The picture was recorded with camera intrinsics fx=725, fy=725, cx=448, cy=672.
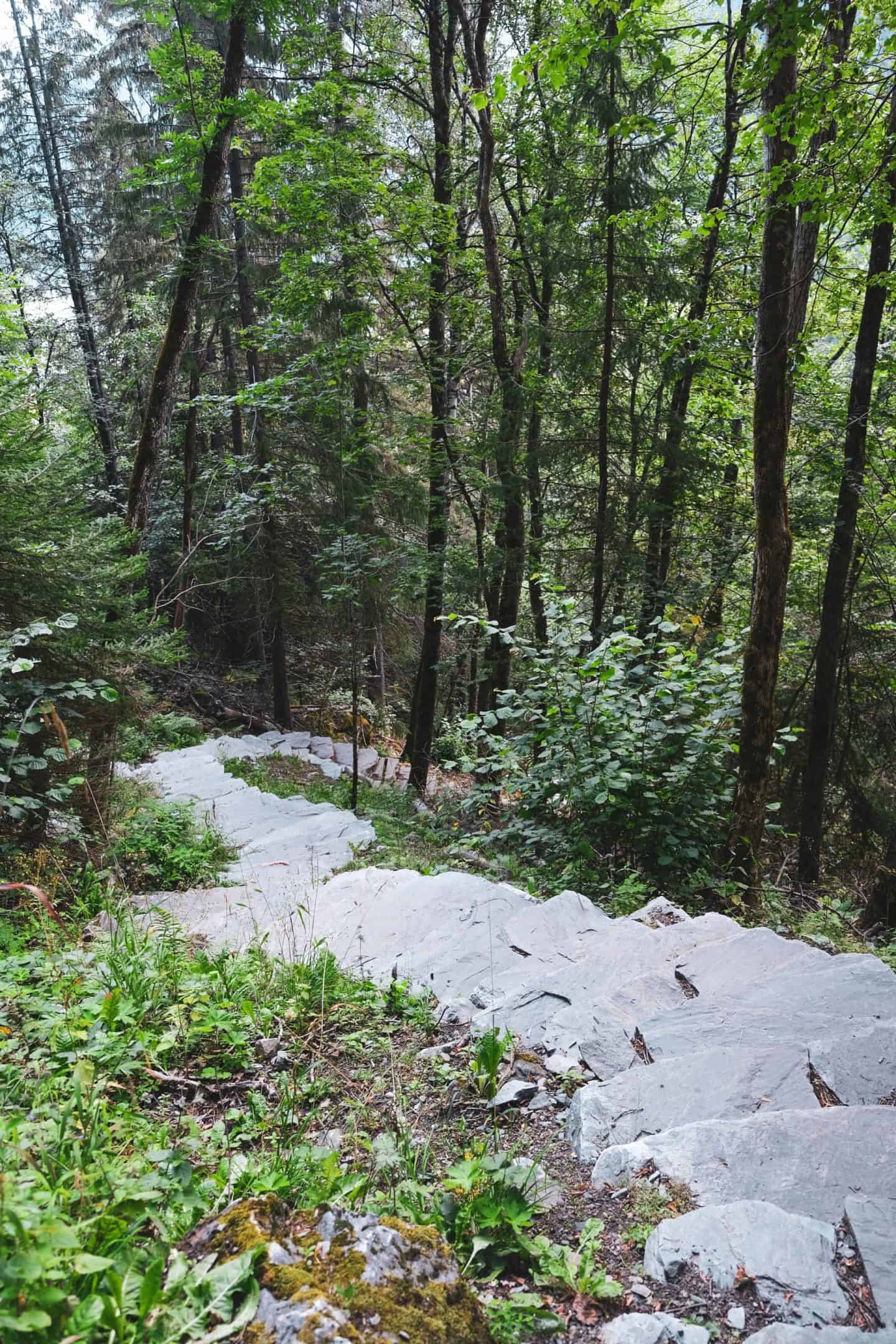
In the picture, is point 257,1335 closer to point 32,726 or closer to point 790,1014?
point 790,1014

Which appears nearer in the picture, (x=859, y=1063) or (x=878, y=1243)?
(x=878, y=1243)

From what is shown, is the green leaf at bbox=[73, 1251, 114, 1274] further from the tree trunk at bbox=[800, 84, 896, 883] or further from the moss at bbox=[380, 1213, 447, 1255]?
the tree trunk at bbox=[800, 84, 896, 883]

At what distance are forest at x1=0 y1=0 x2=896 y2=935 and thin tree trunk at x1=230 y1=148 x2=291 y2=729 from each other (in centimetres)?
9

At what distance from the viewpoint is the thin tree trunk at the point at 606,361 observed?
8.73m

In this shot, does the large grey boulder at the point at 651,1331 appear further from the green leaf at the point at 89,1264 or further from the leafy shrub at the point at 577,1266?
the green leaf at the point at 89,1264

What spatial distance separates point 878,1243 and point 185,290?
860 cm

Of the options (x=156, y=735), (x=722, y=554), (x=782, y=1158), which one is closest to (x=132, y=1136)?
(x=782, y=1158)

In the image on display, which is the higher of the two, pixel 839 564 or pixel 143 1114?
pixel 839 564

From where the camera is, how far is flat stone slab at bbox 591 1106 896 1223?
199cm

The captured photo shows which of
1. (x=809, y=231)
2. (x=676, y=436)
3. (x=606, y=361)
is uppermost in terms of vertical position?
(x=809, y=231)

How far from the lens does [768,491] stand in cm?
556

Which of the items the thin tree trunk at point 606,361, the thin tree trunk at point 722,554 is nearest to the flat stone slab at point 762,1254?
the thin tree trunk at point 606,361

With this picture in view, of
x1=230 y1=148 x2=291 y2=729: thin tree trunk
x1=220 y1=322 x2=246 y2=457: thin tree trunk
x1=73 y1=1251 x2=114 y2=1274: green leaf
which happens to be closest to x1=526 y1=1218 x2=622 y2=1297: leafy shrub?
x1=73 y1=1251 x2=114 y2=1274: green leaf

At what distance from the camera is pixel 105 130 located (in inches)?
614
